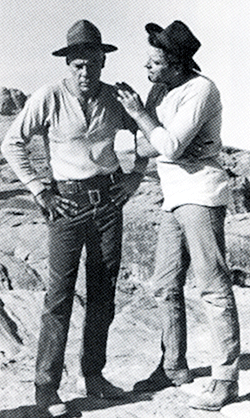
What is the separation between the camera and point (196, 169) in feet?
13.4

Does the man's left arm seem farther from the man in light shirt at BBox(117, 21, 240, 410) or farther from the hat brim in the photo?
the hat brim

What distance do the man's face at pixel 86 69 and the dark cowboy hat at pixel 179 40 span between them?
0.37 metres

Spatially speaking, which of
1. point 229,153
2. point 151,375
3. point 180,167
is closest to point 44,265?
point 151,375

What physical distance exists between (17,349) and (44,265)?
1878mm

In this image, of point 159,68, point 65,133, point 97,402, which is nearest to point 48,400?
point 97,402

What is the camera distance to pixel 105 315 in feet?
14.3

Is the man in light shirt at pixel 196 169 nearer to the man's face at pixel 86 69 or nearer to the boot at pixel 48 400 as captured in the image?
the man's face at pixel 86 69

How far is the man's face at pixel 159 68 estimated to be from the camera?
405 centimetres

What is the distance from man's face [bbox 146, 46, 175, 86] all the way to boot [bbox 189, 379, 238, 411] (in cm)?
Answer: 174

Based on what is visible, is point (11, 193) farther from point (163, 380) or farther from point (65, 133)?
point (65, 133)

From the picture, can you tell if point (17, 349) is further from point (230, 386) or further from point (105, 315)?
point (230, 386)

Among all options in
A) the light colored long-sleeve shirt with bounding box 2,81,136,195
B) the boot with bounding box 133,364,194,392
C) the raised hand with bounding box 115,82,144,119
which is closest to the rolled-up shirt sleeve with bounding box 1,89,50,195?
the light colored long-sleeve shirt with bounding box 2,81,136,195

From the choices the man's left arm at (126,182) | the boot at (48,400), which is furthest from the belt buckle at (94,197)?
the boot at (48,400)

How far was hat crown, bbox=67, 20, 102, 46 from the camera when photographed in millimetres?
4031
